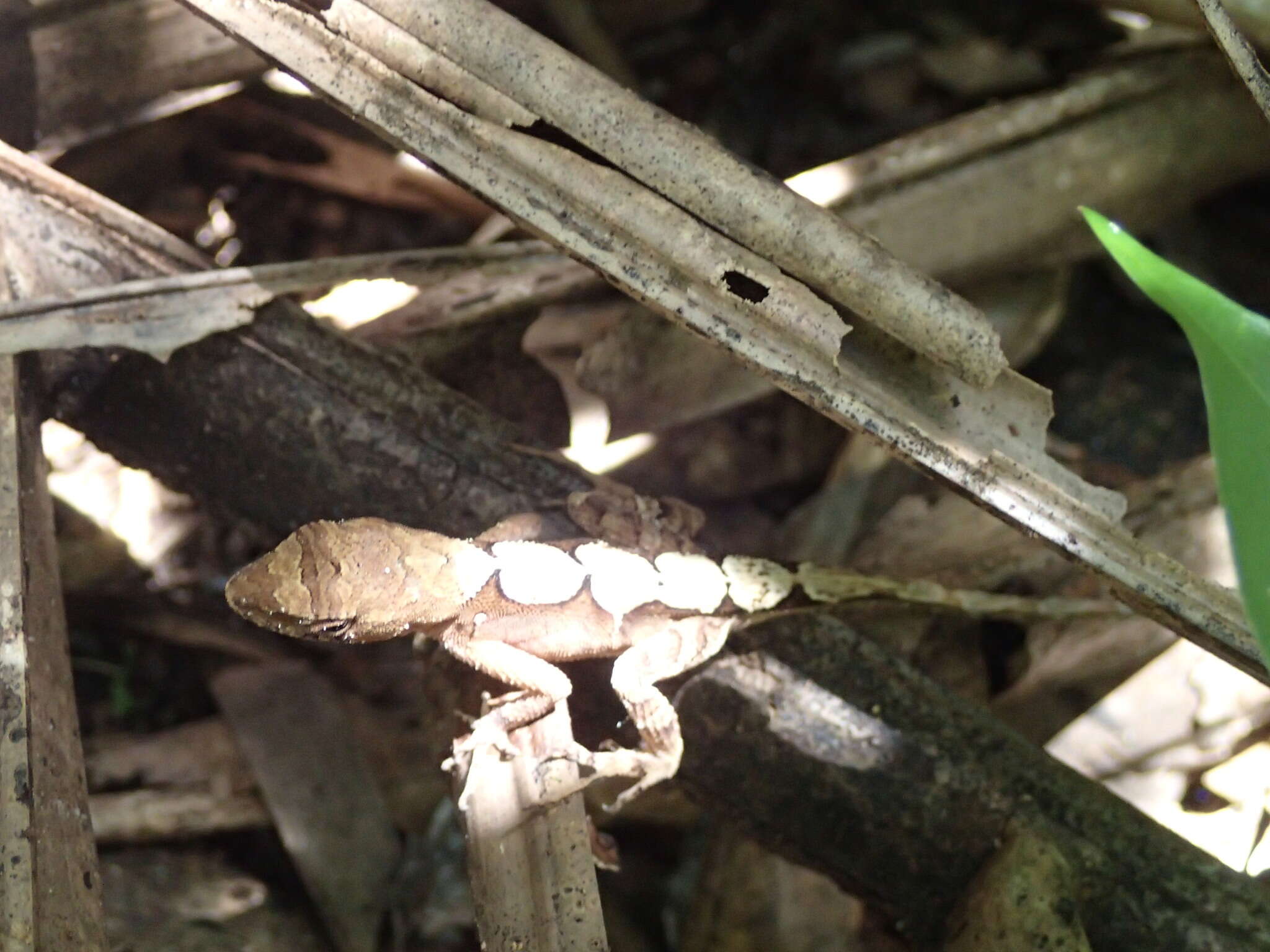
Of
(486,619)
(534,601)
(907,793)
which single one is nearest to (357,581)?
(486,619)

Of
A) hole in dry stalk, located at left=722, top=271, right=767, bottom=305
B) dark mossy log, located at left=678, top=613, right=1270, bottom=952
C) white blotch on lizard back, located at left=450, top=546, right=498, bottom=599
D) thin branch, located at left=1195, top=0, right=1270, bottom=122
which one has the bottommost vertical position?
dark mossy log, located at left=678, top=613, right=1270, bottom=952

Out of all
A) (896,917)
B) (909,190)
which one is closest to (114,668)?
(896,917)

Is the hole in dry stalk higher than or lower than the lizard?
higher

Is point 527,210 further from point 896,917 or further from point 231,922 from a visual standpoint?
point 231,922

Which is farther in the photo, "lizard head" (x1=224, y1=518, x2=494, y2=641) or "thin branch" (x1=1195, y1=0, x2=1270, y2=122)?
"lizard head" (x1=224, y1=518, x2=494, y2=641)

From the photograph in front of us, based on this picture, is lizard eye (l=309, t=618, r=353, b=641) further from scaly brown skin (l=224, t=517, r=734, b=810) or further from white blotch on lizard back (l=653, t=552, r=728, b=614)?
white blotch on lizard back (l=653, t=552, r=728, b=614)

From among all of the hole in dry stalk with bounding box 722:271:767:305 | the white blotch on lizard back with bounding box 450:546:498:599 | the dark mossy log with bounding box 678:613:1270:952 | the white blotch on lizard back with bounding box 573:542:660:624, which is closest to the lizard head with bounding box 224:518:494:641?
the white blotch on lizard back with bounding box 450:546:498:599

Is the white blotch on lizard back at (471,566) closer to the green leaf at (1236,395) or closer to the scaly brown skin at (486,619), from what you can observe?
the scaly brown skin at (486,619)
